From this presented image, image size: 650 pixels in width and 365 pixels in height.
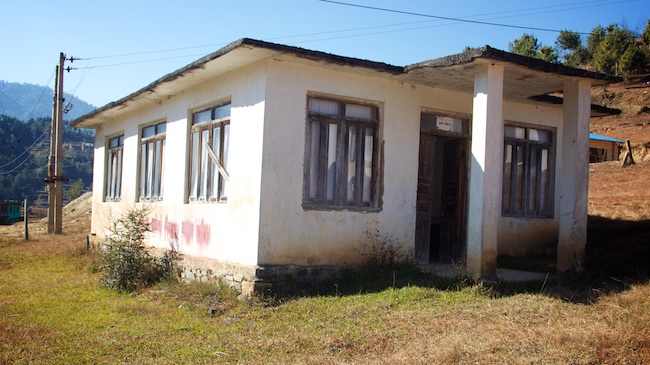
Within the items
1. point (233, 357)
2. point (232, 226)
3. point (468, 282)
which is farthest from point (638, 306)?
point (232, 226)

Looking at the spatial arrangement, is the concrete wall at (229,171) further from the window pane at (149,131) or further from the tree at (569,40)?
the tree at (569,40)

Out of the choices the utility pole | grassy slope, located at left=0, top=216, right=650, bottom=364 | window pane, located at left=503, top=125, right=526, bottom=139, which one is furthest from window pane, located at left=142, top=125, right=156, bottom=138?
the utility pole

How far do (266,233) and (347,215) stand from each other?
4.68 feet

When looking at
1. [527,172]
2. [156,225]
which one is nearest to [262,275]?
[156,225]

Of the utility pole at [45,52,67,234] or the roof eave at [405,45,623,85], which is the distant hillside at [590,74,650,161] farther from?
the utility pole at [45,52,67,234]

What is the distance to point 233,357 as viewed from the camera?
254 inches

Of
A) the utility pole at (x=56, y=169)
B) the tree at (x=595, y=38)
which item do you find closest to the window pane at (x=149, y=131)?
the utility pole at (x=56, y=169)

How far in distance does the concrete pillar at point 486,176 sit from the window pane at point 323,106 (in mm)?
2394

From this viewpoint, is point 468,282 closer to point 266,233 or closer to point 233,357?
point 266,233

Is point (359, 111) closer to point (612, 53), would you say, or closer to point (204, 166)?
point (204, 166)

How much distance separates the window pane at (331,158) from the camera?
985 cm

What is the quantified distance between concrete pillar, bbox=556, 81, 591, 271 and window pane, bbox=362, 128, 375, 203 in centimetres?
303

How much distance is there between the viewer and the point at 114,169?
54.7 ft

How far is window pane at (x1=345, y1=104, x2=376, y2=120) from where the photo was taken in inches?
394
